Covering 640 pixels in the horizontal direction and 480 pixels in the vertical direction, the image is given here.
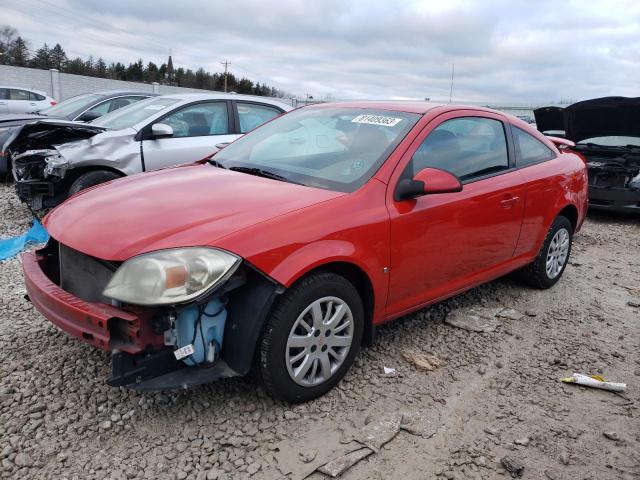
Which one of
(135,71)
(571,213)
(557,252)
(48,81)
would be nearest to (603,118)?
(571,213)

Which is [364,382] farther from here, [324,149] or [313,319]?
[324,149]

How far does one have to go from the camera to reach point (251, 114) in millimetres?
6750

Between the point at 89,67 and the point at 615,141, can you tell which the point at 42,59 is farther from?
the point at 615,141

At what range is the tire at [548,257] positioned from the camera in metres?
4.44

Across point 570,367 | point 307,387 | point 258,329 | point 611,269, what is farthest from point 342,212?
point 611,269

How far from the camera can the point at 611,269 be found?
541cm

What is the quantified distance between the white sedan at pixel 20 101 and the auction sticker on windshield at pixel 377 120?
16823 millimetres

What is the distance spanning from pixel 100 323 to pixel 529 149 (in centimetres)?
349

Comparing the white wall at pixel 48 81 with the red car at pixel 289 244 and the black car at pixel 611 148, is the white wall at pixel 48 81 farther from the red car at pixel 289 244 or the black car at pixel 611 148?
the red car at pixel 289 244

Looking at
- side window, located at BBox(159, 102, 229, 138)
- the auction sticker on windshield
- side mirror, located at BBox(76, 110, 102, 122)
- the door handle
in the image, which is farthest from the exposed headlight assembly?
the door handle

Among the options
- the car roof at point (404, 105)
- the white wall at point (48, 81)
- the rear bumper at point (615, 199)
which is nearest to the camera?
the car roof at point (404, 105)

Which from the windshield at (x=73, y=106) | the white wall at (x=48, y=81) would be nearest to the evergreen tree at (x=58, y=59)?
the white wall at (x=48, y=81)

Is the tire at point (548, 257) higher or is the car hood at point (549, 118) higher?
the car hood at point (549, 118)

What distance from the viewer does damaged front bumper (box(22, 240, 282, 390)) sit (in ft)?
7.32
